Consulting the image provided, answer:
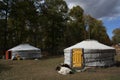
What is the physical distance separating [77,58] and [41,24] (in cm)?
2551

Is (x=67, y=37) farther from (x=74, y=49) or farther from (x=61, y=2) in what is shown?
(x=74, y=49)

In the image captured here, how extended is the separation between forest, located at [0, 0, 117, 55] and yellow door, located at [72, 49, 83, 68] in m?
21.4

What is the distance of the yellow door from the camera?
67.8ft

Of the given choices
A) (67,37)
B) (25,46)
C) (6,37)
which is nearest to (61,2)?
(67,37)

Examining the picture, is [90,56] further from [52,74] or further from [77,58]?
[52,74]

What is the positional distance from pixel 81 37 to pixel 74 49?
99.4 feet

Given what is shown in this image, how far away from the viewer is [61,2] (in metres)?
46.9

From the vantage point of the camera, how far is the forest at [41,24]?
42.0 metres

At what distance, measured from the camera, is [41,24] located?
45.8 metres

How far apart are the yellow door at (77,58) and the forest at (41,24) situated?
21363 millimetres

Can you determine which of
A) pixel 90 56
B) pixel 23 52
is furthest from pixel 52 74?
pixel 23 52

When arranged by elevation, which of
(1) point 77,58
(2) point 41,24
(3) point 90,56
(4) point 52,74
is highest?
(2) point 41,24

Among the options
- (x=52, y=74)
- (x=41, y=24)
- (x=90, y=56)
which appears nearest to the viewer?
(x=52, y=74)

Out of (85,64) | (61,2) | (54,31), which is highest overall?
(61,2)
